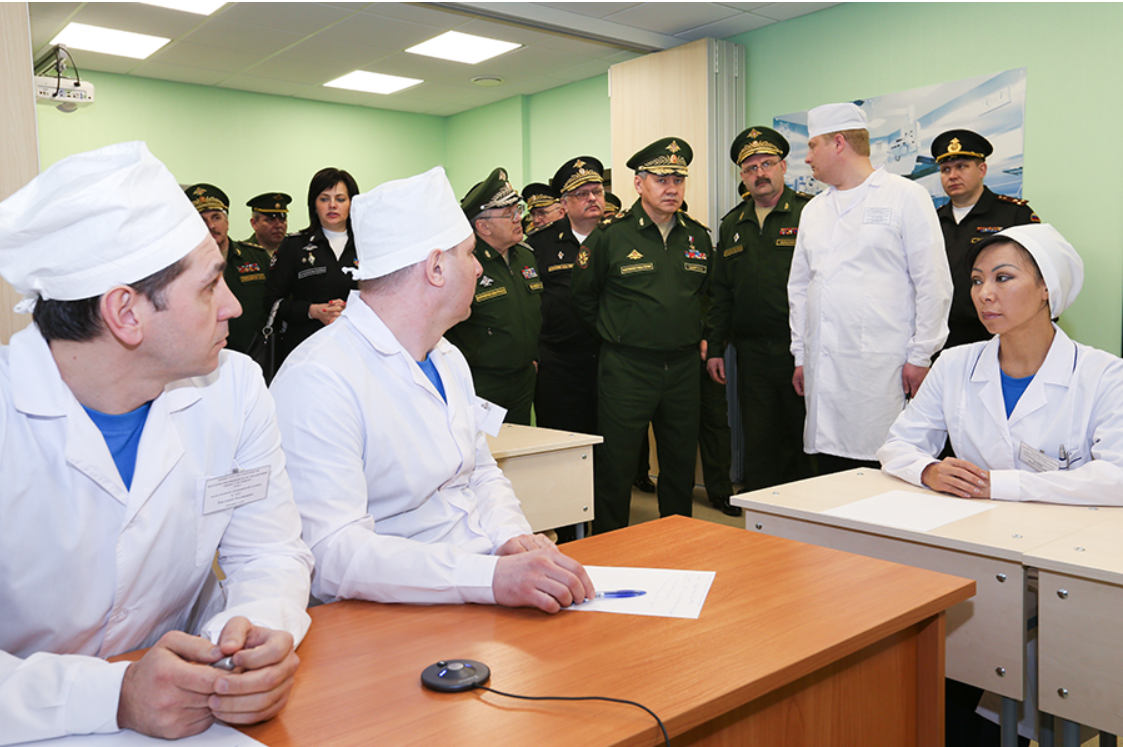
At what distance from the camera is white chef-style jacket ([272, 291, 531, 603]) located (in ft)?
4.48

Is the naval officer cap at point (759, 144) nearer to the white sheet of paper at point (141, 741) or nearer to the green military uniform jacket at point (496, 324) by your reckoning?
the green military uniform jacket at point (496, 324)

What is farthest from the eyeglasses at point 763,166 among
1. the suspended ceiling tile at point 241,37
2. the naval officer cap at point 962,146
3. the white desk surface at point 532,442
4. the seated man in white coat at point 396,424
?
the suspended ceiling tile at point 241,37

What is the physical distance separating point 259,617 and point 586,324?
3.21 metres

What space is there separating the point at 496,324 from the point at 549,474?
1.22 meters

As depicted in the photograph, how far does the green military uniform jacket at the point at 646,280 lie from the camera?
154 inches

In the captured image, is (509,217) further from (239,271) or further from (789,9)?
(789,9)

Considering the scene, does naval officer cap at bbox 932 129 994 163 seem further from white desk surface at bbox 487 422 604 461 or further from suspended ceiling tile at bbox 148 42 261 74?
suspended ceiling tile at bbox 148 42 261 74

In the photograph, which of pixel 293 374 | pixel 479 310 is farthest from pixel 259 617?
pixel 479 310

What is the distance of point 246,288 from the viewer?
559cm

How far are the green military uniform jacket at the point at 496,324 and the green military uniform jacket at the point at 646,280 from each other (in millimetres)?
380

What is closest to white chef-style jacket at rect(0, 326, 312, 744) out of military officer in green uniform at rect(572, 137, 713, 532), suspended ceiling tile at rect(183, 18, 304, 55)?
military officer in green uniform at rect(572, 137, 713, 532)

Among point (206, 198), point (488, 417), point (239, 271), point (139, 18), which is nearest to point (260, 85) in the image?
point (139, 18)

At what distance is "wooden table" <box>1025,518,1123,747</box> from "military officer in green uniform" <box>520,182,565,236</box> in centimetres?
448

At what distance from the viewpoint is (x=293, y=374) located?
1.65m
